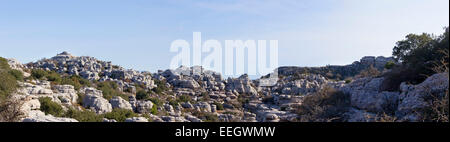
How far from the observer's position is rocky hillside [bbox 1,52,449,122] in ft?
38.0

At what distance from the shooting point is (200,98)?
3278cm

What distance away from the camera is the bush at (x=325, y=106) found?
1388 centimetres

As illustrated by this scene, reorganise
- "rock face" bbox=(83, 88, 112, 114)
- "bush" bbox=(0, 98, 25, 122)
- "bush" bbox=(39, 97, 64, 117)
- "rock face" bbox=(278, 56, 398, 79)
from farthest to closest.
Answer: "rock face" bbox=(278, 56, 398, 79)
"rock face" bbox=(83, 88, 112, 114)
"bush" bbox=(39, 97, 64, 117)
"bush" bbox=(0, 98, 25, 122)

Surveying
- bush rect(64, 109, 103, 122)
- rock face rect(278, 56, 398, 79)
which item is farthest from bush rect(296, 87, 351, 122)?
rock face rect(278, 56, 398, 79)

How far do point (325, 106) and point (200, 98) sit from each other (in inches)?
762

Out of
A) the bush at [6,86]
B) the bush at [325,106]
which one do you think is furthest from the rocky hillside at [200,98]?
the bush at [6,86]

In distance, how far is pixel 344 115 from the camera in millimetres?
13656

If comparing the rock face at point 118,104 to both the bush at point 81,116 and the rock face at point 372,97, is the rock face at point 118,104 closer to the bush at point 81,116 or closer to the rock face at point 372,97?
the bush at point 81,116

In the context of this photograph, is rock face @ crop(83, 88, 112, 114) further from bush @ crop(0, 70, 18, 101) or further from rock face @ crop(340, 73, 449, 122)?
rock face @ crop(340, 73, 449, 122)

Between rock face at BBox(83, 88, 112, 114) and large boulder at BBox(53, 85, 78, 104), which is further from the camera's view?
rock face at BBox(83, 88, 112, 114)
